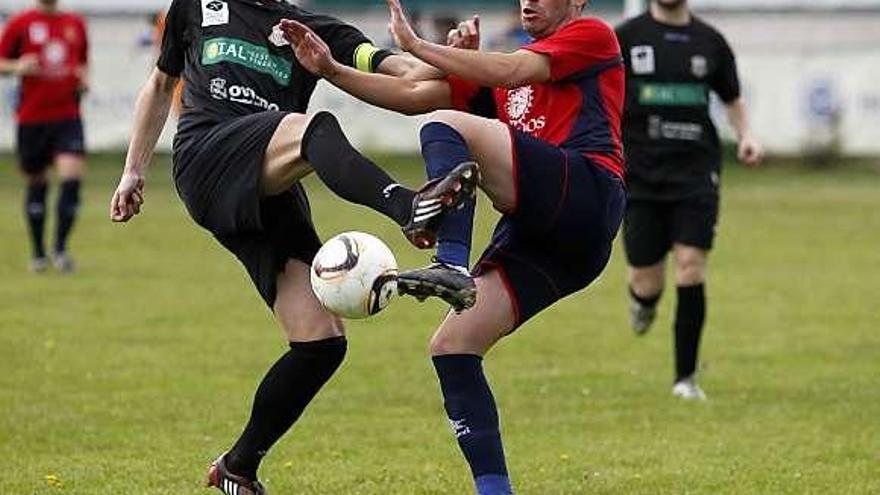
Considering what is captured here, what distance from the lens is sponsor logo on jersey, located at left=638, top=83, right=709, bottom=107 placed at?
11938 mm

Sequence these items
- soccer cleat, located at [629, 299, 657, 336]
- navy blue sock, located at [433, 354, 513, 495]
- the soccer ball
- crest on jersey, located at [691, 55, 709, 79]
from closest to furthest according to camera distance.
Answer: the soccer ball → navy blue sock, located at [433, 354, 513, 495] → crest on jersey, located at [691, 55, 709, 79] → soccer cleat, located at [629, 299, 657, 336]

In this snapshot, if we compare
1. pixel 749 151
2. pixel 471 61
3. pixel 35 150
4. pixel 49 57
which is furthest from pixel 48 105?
pixel 471 61

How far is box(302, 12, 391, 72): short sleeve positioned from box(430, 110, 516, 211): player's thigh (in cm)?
92

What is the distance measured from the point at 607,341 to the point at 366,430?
13.7 feet

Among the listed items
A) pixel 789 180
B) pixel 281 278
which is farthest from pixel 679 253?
pixel 789 180

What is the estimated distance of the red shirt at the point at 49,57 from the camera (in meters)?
18.8

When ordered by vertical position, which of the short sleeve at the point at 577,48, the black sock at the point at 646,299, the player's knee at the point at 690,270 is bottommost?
the black sock at the point at 646,299

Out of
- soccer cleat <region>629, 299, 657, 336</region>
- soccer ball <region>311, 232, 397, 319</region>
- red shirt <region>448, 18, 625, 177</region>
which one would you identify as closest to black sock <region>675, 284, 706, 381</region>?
soccer cleat <region>629, 299, 657, 336</region>

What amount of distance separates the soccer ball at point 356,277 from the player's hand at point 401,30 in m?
0.71

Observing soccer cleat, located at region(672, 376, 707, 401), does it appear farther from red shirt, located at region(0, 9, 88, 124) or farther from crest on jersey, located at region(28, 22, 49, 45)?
crest on jersey, located at region(28, 22, 49, 45)

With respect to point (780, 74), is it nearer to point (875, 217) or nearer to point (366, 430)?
point (875, 217)

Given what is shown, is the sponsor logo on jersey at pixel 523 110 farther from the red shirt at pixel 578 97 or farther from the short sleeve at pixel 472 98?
the short sleeve at pixel 472 98

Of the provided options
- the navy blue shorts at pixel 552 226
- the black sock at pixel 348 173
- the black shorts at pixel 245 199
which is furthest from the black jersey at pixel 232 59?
the navy blue shorts at pixel 552 226

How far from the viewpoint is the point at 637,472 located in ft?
29.6
